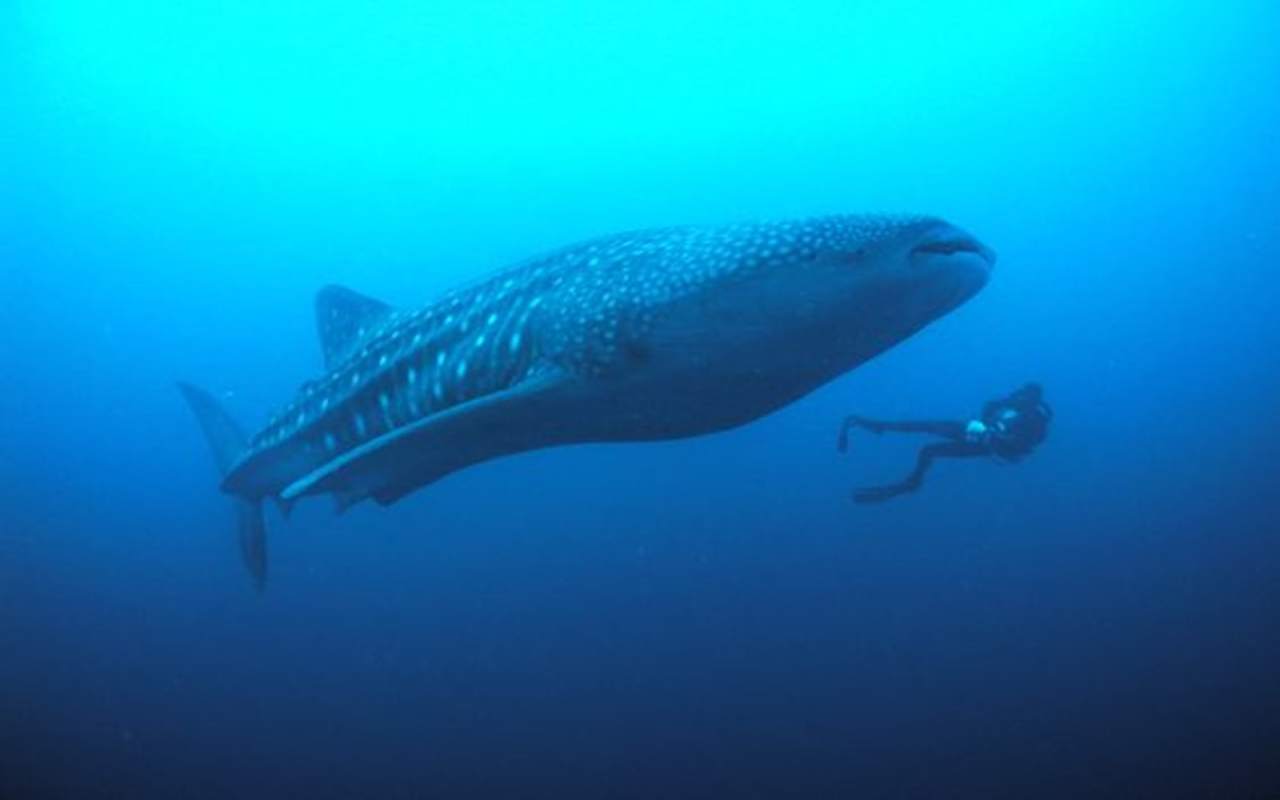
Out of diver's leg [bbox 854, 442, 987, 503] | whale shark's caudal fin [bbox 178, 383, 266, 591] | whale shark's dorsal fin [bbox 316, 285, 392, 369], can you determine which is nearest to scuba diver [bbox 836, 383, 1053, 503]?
diver's leg [bbox 854, 442, 987, 503]

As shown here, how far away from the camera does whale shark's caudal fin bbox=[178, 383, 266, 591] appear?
711 cm

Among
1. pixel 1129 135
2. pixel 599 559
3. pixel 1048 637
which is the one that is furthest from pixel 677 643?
pixel 1129 135

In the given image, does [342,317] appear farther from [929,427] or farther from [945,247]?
[929,427]

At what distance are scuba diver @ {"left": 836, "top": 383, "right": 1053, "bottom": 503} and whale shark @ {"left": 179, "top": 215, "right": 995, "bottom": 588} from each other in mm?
6698

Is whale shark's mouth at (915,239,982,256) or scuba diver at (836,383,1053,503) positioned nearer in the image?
whale shark's mouth at (915,239,982,256)

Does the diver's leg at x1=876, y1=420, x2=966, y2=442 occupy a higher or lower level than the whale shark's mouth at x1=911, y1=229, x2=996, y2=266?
lower

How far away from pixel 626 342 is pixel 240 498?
4.55 m

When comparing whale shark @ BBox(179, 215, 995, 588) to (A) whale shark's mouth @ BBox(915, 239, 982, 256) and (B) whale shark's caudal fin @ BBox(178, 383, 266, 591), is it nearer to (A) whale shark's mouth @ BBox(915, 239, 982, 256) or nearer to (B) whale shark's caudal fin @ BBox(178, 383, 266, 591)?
(A) whale shark's mouth @ BBox(915, 239, 982, 256)

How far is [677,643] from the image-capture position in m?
17.4

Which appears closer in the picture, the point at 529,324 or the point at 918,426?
the point at 529,324

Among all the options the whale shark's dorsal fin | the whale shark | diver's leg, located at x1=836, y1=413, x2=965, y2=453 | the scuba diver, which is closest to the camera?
the whale shark

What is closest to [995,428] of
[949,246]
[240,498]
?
[949,246]

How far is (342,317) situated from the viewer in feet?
21.2

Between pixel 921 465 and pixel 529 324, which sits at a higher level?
pixel 529 324
